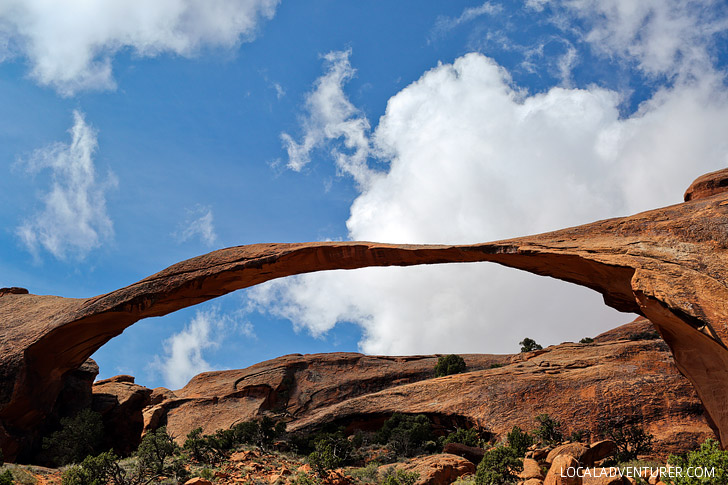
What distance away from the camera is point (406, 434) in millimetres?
21188

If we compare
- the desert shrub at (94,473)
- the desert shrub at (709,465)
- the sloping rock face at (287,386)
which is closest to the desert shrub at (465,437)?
the desert shrub at (709,465)

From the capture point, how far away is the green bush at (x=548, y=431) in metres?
18.5

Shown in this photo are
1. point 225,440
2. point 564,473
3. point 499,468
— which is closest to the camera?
point 564,473

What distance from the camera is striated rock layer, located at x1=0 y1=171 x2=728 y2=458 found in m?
10.9

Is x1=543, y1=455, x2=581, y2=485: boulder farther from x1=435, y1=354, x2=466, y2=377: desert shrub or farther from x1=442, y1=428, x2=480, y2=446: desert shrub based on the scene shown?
x1=435, y1=354, x2=466, y2=377: desert shrub

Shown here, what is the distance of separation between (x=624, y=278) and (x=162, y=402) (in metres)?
31.0

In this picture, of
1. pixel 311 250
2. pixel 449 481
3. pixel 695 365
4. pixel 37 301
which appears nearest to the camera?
pixel 695 365

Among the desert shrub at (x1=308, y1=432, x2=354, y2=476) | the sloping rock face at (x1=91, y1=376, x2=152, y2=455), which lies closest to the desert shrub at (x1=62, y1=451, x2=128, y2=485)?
the desert shrub at (x1=308, y1=432, x2=354, y2=476)

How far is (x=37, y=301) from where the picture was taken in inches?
827

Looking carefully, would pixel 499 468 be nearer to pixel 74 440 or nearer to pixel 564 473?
pixel 564 473

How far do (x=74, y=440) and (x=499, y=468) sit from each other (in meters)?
15.5

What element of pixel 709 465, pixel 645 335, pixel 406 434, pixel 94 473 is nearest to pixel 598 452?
pixel 709 465

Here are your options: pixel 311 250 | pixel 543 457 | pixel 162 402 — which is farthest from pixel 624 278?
pixel 162 402

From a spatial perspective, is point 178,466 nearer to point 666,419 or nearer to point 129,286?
point 129,286
